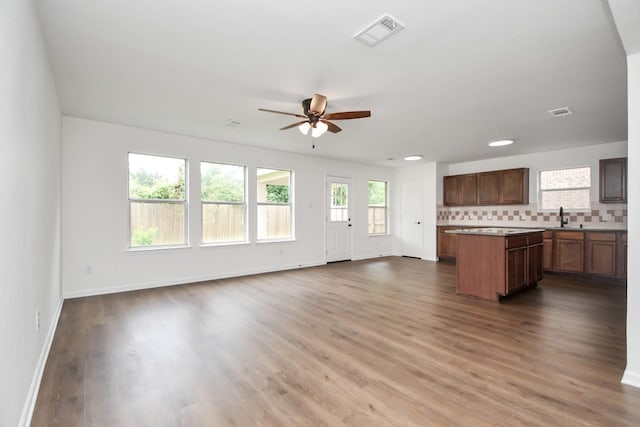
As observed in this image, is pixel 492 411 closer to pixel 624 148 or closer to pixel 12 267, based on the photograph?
pixel 12 267

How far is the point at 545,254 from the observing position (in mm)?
5949

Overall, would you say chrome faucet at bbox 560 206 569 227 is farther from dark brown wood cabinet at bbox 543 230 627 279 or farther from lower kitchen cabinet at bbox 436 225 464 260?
lower kitchen cabinet at bbox 436 225 464 260

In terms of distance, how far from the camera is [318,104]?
3.18 meters

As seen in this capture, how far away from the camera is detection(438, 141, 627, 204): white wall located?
18.8ft

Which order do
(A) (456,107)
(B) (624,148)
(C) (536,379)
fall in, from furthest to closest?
(B) (624,148)
(A) (456,107)
(C) (536,379)

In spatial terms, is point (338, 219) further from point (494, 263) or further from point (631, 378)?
point (631, 378)

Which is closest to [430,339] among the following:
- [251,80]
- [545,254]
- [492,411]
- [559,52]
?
[492,411]

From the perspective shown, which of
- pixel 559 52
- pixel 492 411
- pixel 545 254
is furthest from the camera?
pixel 545 254

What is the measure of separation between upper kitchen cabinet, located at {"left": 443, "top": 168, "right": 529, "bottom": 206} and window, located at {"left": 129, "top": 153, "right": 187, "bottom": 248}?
628cm

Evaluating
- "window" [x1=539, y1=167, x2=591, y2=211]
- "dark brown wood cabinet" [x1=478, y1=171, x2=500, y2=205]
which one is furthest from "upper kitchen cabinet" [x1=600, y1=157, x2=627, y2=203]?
"dark brown wood cabinet" [x1=478, y1=171, x2=500, y2=205]

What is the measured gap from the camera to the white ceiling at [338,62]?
2033mm

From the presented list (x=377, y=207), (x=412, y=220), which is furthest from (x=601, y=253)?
(x=377, y=207)

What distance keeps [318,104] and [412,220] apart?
584cm

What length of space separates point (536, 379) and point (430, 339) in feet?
2.81
